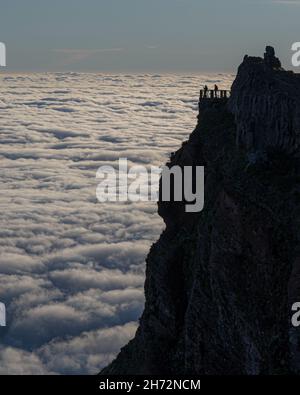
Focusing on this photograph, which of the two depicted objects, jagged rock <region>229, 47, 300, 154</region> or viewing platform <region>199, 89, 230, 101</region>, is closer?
jagged rock <region>229, 47, 300, 154</region>

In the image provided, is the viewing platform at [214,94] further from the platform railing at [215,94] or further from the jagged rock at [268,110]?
the jagged rock at [268,110]

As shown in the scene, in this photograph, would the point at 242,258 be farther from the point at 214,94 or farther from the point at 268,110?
the point at 214,94

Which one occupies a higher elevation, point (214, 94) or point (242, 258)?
point (214, 94)

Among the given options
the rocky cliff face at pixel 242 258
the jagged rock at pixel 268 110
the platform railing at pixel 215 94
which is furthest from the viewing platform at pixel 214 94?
the jagged rock at pixel 268 110

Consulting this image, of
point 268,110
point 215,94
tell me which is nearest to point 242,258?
point 268,110

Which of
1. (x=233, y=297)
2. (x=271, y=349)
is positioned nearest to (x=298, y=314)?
(x=271, y=349)

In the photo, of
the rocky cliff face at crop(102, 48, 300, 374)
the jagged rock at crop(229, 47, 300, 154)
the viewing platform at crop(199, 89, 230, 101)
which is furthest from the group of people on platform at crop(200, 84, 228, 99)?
the jagged rock at crop(229, 47, 300, 154)

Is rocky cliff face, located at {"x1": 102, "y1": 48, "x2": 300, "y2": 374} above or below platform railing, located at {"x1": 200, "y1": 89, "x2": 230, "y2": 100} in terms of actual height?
below

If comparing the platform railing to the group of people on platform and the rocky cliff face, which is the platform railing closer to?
the group of people on platform
